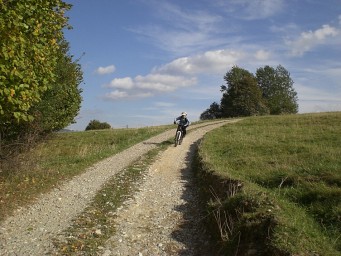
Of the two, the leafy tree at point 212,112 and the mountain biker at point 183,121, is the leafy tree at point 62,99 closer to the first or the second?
the mountain biker at point 183,121

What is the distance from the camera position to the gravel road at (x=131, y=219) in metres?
8.34

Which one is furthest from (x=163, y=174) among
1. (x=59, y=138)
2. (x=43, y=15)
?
(x=59, y=138)

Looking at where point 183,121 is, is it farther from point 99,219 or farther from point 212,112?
point 212,112

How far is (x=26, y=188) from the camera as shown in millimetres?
12188

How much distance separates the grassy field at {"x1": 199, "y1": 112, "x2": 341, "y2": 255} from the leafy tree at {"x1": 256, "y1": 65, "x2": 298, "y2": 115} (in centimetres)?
7951

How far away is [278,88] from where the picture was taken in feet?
323

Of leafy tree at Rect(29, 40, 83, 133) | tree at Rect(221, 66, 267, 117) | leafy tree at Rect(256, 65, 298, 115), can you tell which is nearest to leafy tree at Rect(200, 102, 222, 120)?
tree at Rect(221, 66, 267, 117)

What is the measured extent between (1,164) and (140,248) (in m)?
6.84

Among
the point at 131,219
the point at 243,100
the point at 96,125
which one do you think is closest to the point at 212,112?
the point at 243,100

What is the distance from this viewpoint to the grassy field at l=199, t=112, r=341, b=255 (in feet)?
23.0

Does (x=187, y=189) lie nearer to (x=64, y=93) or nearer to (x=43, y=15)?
(x=43, y=15)

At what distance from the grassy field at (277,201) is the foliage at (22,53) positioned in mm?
5859

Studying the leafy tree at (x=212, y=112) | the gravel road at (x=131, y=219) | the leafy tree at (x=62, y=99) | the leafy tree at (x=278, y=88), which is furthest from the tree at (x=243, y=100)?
the gravel road at (x=131, y=219)

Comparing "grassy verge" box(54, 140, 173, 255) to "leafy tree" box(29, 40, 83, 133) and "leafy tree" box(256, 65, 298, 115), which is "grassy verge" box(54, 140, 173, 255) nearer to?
"leafy tree" box(29, 40, 83, 133)
